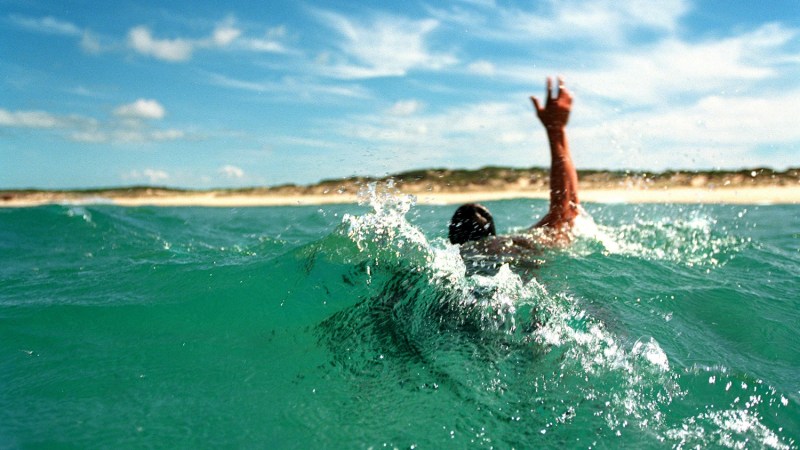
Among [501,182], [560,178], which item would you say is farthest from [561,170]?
[501,182]

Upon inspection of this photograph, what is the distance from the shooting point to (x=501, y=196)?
963 inches

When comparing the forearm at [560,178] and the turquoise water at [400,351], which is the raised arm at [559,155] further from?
the turquoise water at [400,351]

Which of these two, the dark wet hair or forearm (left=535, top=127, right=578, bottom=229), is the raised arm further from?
the dark wet hair


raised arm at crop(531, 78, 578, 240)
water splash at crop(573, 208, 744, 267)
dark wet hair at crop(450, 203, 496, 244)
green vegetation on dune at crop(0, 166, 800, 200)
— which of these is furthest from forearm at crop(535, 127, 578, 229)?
green vegetation on dune at crop(0, 166, 800, 200)

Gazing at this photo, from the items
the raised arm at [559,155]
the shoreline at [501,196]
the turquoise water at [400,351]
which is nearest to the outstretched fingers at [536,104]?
the raised arm at [559,155]

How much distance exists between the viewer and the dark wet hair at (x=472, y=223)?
181 inches

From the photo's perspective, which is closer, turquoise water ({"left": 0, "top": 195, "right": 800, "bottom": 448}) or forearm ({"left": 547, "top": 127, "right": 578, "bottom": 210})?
turquoise water ({"left": 0, "top": 195, "right": 800, "bottom": 448})

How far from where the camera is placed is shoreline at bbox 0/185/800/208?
64.6ft

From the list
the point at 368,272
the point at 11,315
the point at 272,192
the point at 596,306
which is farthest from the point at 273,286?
the point at 272,192

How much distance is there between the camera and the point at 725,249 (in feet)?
22.3

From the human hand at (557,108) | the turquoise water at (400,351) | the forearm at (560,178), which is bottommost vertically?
the turquoise water at (400,351)

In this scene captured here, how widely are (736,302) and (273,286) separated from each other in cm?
405

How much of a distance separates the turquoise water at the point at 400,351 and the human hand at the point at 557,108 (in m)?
1.14

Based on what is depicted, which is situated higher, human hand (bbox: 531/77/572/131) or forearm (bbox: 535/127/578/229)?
human hand (bbox: 531/77/572/131)
